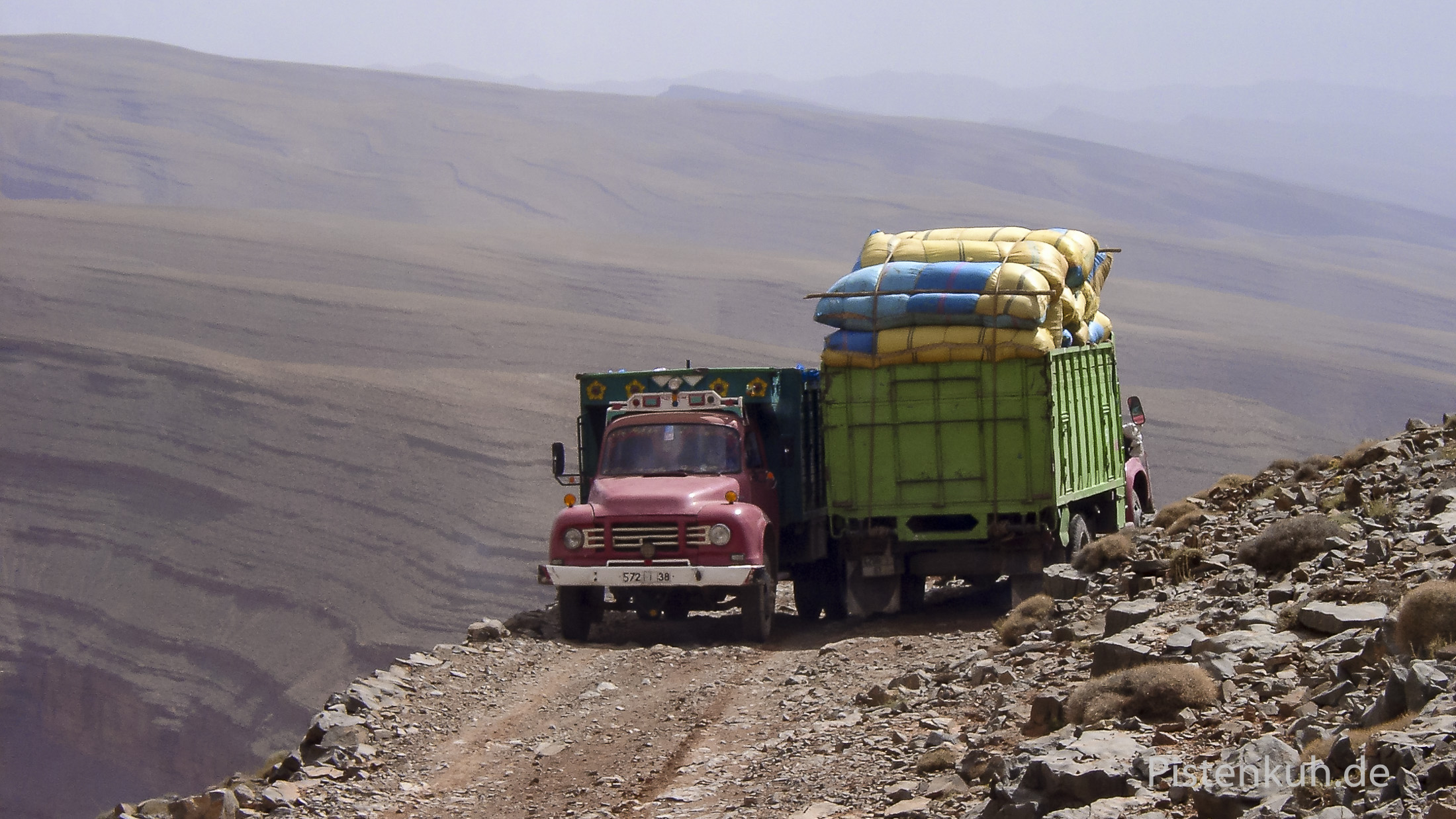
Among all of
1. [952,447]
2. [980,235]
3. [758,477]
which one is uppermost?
[980,235]

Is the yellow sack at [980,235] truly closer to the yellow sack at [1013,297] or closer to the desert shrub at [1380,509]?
the yellow sack at [1013,297]

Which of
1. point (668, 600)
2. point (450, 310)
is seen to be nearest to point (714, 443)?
point (668, 600)

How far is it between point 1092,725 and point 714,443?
8314mm

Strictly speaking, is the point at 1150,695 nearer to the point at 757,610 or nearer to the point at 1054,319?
the point at 757,610

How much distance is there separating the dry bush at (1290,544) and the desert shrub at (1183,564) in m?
0.60

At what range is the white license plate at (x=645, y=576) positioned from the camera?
A: 49.0 feet

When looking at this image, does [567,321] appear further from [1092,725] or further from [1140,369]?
[1092,725]

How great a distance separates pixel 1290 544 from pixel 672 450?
22.4ft

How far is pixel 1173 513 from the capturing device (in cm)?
1703

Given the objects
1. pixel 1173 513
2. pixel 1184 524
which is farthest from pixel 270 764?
pixel 1173 513

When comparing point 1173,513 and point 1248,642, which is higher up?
point 1248,642

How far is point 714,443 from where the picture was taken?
52.6 feet

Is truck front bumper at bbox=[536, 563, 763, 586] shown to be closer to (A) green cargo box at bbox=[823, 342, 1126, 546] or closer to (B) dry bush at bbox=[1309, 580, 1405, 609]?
(A) green cargo box at bbox=[823, 342, 1126, 546]

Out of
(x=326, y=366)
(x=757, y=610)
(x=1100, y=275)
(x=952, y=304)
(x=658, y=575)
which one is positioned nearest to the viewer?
(x=658, y=575)
